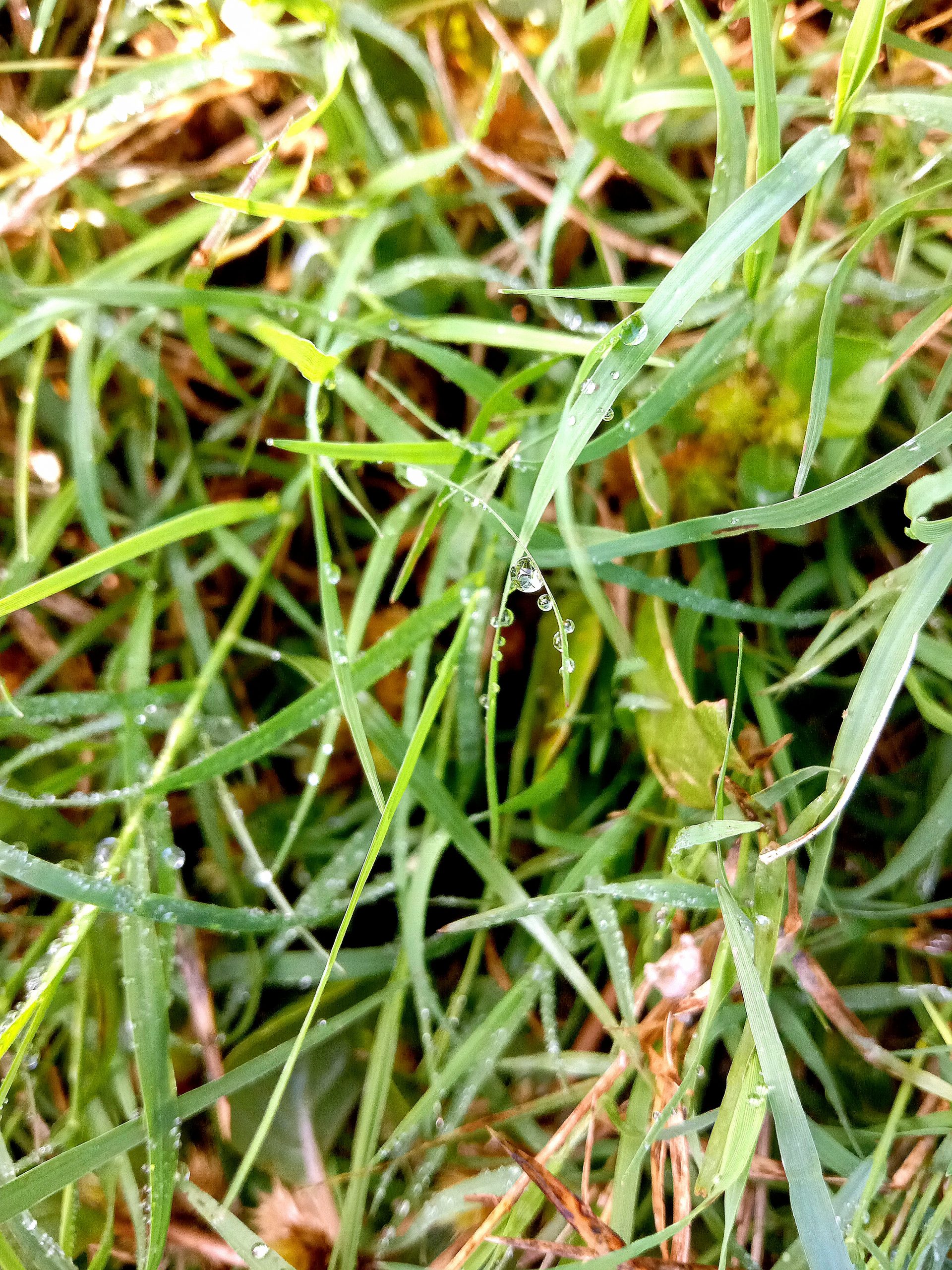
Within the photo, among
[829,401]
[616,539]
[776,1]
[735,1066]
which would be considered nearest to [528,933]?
[735,1066]

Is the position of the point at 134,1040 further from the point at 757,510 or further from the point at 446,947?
the point at 757,510

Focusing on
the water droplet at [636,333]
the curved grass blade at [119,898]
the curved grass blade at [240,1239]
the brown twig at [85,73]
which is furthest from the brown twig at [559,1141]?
the brown twig at [85,73]

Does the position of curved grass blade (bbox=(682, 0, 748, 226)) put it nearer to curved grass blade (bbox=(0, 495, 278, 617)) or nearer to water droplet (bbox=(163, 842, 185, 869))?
curved grass blade (bbox=(0, 495, 278, 617))

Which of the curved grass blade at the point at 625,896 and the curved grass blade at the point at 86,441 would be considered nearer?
the curved grass blade at the point at 625,896

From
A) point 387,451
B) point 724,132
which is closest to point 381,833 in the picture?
point 387,451

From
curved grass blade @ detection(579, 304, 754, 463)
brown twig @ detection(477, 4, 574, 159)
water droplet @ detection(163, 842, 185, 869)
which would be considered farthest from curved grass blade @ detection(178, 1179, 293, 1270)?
brown twig @ detection(477, 4, 574, 159)

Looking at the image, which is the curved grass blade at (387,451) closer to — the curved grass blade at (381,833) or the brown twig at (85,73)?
the curved grass blade at (381,833)

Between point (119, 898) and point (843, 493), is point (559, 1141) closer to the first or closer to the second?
point (119, 898)
